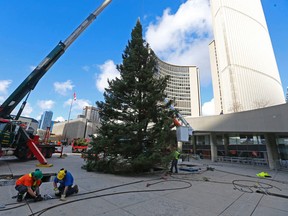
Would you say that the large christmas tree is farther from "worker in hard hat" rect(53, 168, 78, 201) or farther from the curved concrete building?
the curved concrete building

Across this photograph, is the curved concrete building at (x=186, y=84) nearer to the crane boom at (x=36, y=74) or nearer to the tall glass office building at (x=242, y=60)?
the tall glass office building at (x=242, y=60)

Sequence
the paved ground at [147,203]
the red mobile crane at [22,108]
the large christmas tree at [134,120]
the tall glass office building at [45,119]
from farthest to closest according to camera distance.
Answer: the tall glass office building at [45,119] → the red mobile crane at [22,108] → the large christmas tree at [134,120] → the paved ground at [147,203]

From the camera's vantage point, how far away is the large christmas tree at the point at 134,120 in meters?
8.44

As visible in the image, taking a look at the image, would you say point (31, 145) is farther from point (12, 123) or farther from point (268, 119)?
point (268, 119)

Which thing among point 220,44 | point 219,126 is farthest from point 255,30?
point 219,126

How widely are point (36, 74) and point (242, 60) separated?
295 ft

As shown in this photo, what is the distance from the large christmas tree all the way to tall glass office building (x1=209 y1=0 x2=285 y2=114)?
65.5 m

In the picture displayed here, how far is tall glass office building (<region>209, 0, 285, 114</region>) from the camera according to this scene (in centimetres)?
7062

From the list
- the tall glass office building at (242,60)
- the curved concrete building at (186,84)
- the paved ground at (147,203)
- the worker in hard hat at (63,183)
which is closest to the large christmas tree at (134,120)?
the paved ground at (147,203)

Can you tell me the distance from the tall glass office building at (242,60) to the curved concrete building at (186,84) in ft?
72.1

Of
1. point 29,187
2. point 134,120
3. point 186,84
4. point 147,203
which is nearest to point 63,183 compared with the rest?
point 29,187

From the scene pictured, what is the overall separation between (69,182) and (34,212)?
46.8 inches

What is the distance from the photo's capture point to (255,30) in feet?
293

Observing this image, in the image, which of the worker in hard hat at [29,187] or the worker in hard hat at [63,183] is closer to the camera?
the worker in hard hat at [29,187]
